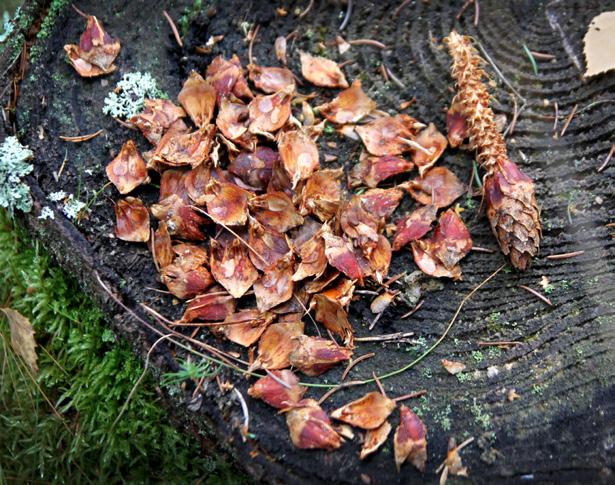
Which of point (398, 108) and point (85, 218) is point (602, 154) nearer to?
point (398, 108)

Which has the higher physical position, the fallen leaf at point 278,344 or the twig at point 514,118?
the twig at point 514,118

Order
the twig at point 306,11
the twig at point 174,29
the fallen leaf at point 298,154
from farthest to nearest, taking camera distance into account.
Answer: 1. the twig at point 306,11
2. the twig at point 174,29
3. the fallen leaf at point 298,154

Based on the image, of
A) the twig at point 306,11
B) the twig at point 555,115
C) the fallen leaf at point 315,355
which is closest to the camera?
the fallen leaf at point 315,355

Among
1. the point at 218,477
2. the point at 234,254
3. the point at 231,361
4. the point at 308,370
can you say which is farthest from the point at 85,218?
the point at 218,477

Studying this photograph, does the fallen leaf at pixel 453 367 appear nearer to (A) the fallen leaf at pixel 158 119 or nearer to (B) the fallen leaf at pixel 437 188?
(B) the fallen leaf at pixel 437 188

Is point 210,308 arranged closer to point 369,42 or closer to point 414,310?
point 414,310

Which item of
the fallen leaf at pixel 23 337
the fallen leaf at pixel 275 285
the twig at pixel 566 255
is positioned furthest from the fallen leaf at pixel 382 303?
the fallen leaf at pixel 23 337

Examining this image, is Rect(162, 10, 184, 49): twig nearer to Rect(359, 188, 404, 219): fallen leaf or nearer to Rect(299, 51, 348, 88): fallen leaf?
Rect(299, 51, 348, 88): fallen leaf

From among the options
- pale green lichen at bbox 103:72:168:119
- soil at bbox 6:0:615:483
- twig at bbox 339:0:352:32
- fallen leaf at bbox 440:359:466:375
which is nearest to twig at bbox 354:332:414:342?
soil at bbox 6:0:615:483
